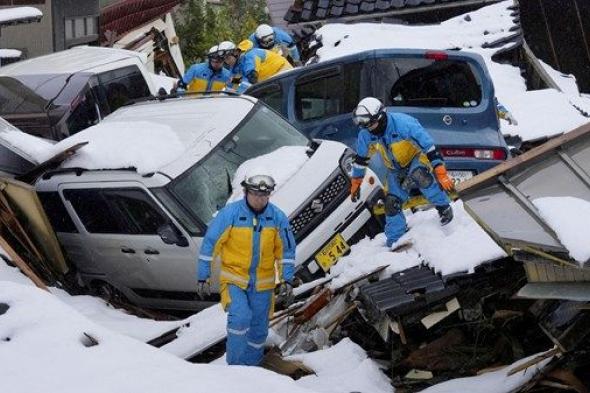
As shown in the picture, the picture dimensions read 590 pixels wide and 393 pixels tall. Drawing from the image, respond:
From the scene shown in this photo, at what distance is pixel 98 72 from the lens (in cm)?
1205

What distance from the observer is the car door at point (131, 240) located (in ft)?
28.2

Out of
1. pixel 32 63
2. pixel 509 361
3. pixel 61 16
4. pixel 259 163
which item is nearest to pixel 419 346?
pixel 509 361

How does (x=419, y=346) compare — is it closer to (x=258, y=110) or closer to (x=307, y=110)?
(x=258, y=110)

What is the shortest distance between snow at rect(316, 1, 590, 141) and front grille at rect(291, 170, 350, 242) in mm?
3072

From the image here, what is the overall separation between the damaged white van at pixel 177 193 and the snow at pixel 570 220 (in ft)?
9.77

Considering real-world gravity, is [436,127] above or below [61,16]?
below

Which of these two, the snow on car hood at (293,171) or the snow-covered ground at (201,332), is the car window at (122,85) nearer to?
the snow-covered ground at (201,332)

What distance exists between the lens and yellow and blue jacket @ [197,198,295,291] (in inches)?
292

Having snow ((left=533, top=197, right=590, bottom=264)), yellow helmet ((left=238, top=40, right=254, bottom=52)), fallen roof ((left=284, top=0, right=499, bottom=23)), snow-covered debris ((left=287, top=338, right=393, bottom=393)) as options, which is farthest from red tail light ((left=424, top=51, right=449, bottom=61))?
fallen roof ((left=284, top=0, right=499, bottom=23))

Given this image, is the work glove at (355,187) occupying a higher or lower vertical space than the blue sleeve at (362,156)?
lower

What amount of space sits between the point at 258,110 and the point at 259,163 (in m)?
0.92

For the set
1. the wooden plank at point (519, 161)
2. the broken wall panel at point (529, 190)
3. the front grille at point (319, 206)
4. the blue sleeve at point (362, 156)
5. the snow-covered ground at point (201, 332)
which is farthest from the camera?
the blue sleeve at point (362, 156)

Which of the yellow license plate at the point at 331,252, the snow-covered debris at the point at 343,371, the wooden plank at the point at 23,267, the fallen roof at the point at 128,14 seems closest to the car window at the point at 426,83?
the yellow license plate at the point at 331,252

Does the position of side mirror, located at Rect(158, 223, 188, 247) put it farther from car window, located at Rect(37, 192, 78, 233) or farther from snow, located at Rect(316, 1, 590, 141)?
snow, located at Rect(316, 1, 590, 141)
